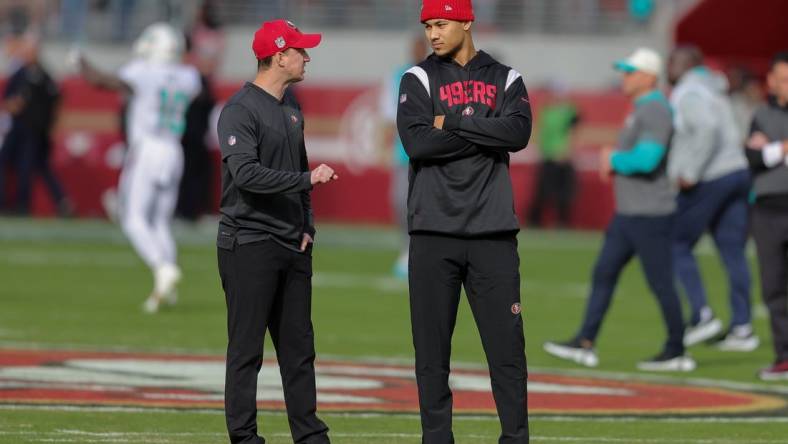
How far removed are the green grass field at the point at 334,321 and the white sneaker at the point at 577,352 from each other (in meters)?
0.13

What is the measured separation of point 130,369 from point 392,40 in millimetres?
23133

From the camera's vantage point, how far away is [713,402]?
11.3 metres

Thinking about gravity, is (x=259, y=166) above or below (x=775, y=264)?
above

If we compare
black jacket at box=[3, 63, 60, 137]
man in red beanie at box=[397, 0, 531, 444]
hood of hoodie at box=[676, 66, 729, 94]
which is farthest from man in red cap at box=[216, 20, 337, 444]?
black jacket at box=[3, 63, 60, 137]

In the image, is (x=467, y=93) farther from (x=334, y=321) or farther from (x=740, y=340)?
(x=334, y=321)

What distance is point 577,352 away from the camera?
13516 mm

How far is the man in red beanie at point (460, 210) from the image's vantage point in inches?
324

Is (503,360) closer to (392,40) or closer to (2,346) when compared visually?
(2,346)

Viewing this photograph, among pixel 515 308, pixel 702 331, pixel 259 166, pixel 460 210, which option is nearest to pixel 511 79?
pixel 460 210

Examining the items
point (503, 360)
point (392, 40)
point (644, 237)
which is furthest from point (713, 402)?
point (392, 40)

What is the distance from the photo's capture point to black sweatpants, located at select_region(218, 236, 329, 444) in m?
8.38

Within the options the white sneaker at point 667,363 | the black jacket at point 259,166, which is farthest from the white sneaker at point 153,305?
the black jacket at point 259,166

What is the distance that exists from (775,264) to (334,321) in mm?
4714

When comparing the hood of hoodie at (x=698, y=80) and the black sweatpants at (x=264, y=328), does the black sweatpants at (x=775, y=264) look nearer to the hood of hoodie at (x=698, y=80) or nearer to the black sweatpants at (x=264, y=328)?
the hood of hoodie at (x=698, y=80)
